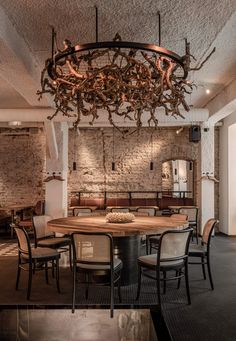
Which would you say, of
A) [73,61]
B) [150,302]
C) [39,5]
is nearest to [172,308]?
[150,302]

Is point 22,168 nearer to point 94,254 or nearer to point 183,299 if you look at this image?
point 94,254

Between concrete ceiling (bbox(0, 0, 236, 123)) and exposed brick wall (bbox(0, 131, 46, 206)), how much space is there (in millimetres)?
5207

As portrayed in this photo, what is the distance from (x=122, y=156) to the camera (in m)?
10.0

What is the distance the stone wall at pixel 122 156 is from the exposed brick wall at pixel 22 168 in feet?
3.17

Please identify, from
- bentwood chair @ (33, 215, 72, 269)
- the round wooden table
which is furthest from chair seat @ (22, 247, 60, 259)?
bentwood chair @ (33, 215, 72, 269)

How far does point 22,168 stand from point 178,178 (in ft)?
16.5

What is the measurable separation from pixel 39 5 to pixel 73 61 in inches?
25.2

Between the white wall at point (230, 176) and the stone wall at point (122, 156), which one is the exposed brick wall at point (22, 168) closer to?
the stone wall at point (122, 156)

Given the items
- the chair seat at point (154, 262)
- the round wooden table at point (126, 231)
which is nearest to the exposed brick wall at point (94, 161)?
the round wooden table at point (126, 231)

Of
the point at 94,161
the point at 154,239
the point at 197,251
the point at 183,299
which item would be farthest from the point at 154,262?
the point at 94,161

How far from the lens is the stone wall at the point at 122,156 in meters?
9.98

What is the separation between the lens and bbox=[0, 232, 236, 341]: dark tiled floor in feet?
10.3

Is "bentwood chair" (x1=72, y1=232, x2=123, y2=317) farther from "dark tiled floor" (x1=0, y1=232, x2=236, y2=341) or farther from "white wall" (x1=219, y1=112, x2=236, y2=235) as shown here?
"white wall" (x1=219, y1=112, x2=236, y2=235)

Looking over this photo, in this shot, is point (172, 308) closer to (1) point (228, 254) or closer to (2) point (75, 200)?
(1) point (228, 254)
